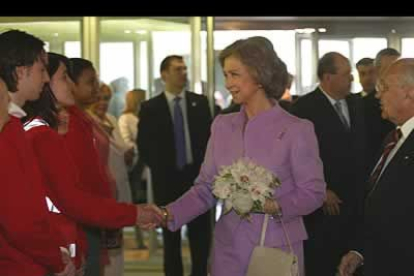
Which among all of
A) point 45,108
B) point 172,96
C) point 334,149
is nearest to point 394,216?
point 45,108

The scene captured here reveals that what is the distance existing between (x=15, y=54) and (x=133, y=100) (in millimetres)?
4445

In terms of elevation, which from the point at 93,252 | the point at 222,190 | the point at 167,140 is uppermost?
the point at 167,140

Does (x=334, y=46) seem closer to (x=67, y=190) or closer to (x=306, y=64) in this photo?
(x=306, y=64)

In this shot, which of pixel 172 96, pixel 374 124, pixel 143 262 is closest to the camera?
pixel 374 124

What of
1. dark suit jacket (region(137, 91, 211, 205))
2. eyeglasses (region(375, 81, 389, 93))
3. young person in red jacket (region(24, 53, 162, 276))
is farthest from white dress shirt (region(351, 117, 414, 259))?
dark suit jacket (region(137, 91, 211, 205))

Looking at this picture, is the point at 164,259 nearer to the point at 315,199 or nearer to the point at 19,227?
the point at 315,199

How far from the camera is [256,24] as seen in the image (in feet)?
26.3

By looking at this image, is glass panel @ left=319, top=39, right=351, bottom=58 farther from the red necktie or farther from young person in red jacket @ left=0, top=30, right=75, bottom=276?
young person in red jacket @ left=0, top=30, right=75, bottom=276

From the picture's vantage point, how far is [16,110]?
12.1 feet

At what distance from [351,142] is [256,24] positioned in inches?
56.4

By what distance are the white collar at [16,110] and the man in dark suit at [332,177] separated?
338 cm

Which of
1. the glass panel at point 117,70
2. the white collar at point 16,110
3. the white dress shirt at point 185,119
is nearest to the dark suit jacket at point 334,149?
the white dress shirt at point 185,119

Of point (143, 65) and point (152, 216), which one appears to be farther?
point (143, 65)

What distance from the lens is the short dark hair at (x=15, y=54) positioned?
3.85m
